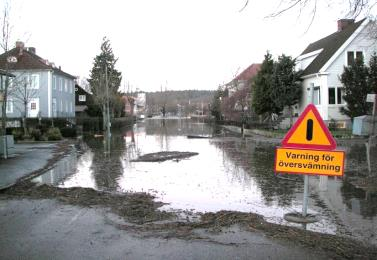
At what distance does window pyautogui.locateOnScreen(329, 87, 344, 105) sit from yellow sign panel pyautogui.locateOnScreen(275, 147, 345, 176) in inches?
1200

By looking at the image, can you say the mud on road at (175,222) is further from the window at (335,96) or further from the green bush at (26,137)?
the window at (335,96)

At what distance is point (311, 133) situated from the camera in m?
7.82

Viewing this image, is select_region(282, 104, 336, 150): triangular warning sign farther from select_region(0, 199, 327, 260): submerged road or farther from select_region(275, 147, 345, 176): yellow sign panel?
select_region(0, 199, 327, 260): submerged road

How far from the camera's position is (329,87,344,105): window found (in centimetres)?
3662

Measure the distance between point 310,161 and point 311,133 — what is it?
1.62 ft

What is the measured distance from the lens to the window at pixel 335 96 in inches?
1442

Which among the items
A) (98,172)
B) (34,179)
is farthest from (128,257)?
(98,172)

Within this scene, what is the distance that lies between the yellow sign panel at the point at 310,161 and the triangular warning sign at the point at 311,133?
11 centimetres

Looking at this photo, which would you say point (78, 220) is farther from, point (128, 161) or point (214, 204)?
point (128, 161)

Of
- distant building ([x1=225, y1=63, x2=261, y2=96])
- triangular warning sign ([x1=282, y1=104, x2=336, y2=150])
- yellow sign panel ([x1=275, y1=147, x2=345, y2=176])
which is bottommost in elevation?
yellow sign panel ([x1=275, y1=147, x2=345, y2=176])

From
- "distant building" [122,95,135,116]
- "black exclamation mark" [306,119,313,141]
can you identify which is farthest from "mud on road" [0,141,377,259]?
"distant building" [122,95,135,116]

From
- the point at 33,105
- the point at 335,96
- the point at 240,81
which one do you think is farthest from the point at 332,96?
the point at 240,81

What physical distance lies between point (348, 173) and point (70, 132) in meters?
28.6

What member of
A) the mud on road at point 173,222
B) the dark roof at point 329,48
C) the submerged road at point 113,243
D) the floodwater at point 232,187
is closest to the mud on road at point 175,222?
the mud on road at point 173,222
